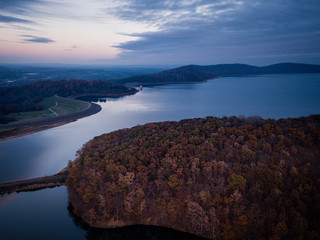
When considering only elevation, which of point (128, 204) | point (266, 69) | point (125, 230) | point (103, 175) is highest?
point (266, 69)

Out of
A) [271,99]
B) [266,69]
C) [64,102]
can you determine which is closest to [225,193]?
[271,99]

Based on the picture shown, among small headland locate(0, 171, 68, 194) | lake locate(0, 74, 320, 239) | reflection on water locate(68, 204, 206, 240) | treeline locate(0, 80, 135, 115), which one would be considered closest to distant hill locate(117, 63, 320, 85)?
treeline locate(0, 80, 135, 115)

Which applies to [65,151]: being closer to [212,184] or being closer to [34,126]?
[34,126]

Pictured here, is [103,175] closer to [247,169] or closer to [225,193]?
[225,193]

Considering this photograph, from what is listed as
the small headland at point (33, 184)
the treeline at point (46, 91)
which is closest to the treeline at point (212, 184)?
the small headland at point (33, 184)

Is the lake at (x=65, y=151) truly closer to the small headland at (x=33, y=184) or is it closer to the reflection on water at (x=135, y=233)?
the reflection on water at (x=135, y=233)

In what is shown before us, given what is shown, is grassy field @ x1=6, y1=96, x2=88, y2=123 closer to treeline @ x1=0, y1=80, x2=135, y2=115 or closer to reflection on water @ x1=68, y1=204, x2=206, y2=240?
treeline @ x1=0, y1=80, x2=135, y2=115

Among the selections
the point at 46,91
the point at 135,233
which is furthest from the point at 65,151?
the point at 46,91
